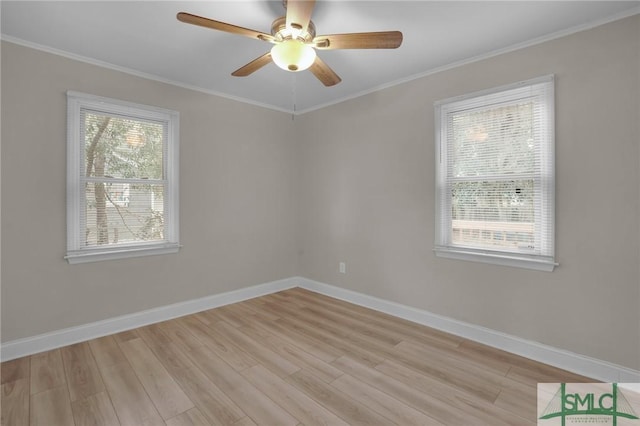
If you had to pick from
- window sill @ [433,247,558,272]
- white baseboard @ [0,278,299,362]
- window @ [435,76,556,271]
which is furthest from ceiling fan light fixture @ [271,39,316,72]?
white baseboard @ [0,278,299,362]

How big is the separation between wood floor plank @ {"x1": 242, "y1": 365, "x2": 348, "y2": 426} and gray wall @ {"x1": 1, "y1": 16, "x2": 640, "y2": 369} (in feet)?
5.34

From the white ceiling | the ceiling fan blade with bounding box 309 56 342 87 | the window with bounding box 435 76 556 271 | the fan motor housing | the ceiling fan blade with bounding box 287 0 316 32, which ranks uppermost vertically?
the white ceiling

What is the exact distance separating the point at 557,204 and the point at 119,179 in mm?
3809

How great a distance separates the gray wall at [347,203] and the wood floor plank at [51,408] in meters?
0.83

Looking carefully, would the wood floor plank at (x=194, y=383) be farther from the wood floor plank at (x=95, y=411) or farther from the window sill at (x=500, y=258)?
the window sill at (x=500, y=258)

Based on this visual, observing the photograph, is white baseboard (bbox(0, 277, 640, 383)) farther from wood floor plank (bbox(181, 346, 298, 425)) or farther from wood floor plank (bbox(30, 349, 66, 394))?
wood floor plank (bbox(181, 346, 298, 425))

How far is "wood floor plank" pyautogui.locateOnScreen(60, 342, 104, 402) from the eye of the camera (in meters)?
2.01

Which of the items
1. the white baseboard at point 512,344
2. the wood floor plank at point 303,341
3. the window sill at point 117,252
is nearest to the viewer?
the white baseboard at point 512,344

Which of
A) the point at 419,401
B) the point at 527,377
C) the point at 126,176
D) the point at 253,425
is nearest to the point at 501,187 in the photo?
the point at 527,377

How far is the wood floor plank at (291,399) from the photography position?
5.74 ft

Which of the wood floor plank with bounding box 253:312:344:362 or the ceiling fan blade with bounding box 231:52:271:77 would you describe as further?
the wood floor plank with bounding box 253:312:344:362

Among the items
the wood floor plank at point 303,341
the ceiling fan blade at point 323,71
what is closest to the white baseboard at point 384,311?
the wood floor plank at point 303,341

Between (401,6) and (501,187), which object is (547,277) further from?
(401,6)

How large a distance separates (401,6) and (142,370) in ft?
10.3
